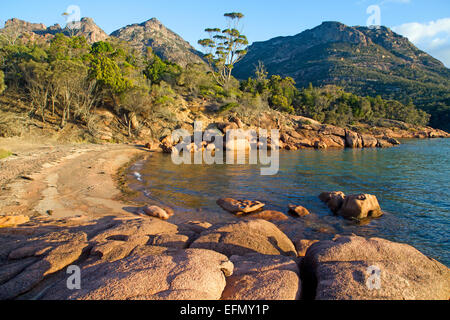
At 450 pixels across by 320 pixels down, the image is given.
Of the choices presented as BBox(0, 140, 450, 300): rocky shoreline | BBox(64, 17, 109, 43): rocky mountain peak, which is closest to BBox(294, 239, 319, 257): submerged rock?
BBox(0, 140, 450, 300): rocky shoreline

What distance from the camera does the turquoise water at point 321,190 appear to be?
24.2ft

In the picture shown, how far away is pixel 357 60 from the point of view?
9750 centimetres

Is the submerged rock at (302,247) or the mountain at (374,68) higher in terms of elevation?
the mountain at (374,68)

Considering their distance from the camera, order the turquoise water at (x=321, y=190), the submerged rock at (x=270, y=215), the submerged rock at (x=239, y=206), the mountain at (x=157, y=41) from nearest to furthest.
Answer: the turquoise water at (x=321, y=190), the submerged rock at (x=270, y=215), the submerged rock at (x=239, y=206), the mountain at (x=157, y=41)

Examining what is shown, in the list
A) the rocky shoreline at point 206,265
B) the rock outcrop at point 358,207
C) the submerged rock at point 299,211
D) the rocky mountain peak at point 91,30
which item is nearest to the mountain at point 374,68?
the rocky mountain peak at point 91,30

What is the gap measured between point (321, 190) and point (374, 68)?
337 feet

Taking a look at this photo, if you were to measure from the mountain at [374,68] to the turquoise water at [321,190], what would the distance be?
71.4 m

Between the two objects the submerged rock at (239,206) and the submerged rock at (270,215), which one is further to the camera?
the submerged rock at (239,206)

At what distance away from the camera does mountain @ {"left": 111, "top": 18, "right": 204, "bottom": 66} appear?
112 metres

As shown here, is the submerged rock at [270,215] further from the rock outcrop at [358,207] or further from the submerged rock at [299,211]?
the rock outcrop at [358,207]

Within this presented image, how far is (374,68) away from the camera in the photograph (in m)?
91.6

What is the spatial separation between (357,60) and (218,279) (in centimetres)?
11748

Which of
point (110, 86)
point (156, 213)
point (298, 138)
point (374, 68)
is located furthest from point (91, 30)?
point (156, 213)

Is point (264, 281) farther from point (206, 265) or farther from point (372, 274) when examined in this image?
point (372, 274)
